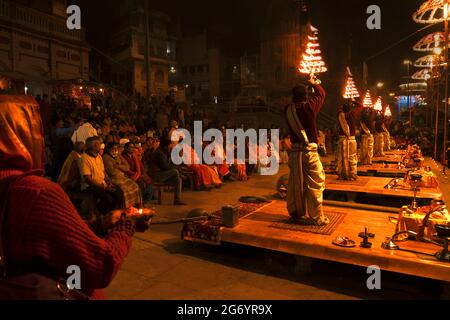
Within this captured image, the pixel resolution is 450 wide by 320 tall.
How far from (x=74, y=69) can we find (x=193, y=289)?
20648 millimetres

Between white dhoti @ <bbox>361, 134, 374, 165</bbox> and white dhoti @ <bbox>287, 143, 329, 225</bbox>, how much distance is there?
7799 millimetres

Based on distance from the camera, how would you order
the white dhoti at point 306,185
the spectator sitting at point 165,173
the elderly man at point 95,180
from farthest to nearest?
the spectator sitting at point 165,173 < the elderly man at point 95,180 < the white dhoti at point 306,185

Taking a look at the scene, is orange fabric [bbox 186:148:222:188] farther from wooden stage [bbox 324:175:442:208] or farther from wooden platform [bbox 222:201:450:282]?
wooden platform [bbox 222:201:450:282]

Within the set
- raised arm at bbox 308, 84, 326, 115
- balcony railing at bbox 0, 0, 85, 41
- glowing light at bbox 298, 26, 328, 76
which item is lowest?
raised arm at bbox 308, 84, 326, 115

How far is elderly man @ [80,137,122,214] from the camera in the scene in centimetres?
680

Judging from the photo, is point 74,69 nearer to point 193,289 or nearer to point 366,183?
point 366,183

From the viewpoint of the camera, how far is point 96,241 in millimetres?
1681

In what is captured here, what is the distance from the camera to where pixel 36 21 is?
748 inches

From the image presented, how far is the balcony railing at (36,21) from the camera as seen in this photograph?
1725 centimetres

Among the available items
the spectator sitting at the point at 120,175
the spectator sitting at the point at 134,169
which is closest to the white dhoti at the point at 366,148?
the spectator sitting at the point at 134,169

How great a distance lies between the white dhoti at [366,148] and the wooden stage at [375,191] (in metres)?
3.28

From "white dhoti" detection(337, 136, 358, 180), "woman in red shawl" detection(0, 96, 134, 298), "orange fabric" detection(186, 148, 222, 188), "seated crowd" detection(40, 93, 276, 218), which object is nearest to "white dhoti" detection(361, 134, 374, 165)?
"white dhoti" detection(337, 136, 358, 180)

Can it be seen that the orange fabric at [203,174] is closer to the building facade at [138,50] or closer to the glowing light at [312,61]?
the glowing light at [312,61]

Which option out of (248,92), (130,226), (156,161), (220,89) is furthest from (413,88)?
(130,226)
